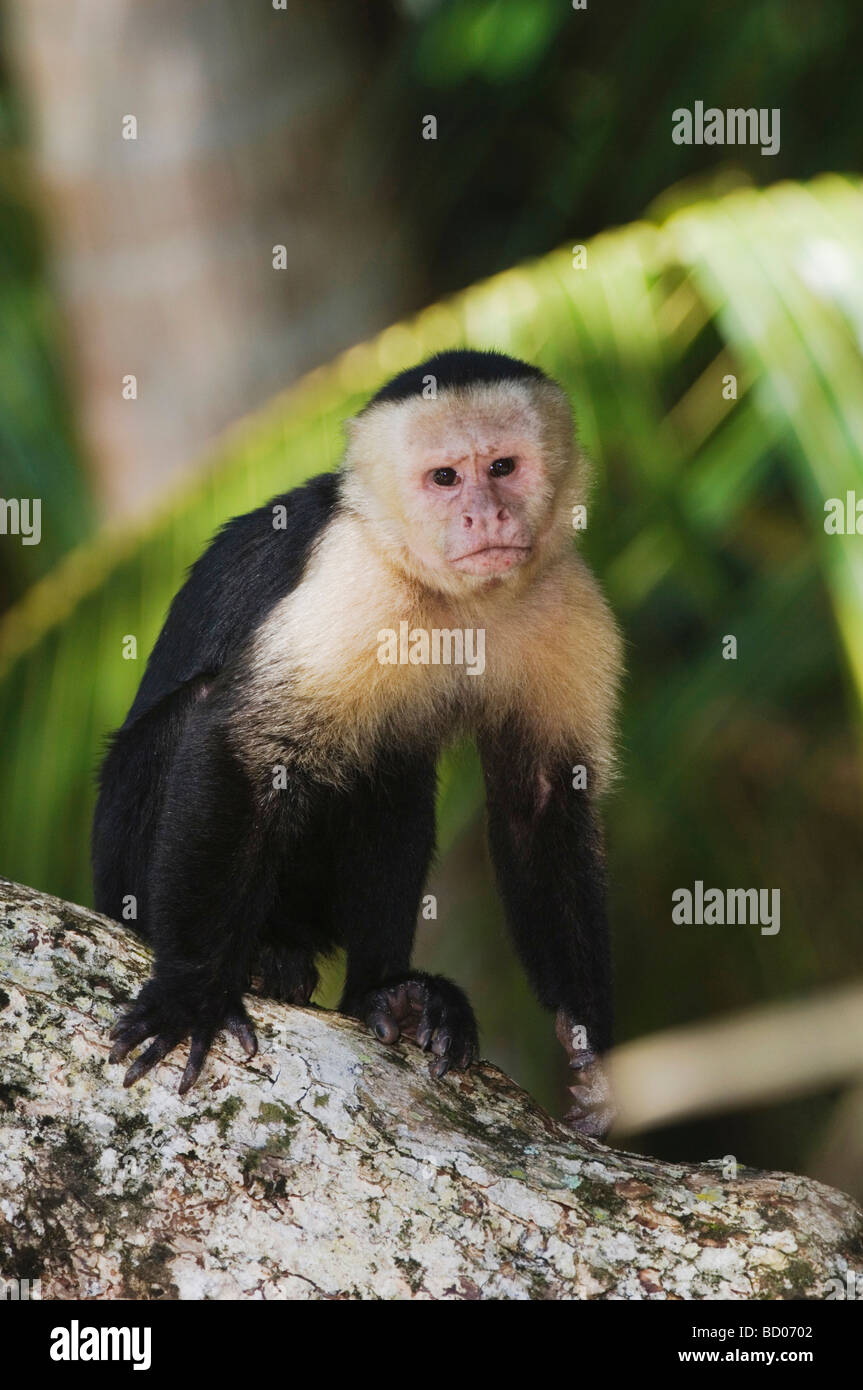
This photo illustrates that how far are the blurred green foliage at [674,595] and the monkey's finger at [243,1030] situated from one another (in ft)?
5.29

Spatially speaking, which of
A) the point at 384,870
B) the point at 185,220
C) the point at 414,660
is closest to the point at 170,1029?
the point at 384,870


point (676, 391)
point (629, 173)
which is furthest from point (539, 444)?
point (629, 173)

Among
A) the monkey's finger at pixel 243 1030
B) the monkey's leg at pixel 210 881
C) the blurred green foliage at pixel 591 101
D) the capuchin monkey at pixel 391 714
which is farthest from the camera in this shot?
the blurred green foliage at pixel 591 101

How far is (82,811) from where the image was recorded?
4.86 m

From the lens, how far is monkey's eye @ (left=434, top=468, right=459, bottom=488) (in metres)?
3.94

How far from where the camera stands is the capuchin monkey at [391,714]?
147 inches

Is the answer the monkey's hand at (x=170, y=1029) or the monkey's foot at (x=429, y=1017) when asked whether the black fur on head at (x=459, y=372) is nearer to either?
the monkey's foot at (x=429, y=1017)

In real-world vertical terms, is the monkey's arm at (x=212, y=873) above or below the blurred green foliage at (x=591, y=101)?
below

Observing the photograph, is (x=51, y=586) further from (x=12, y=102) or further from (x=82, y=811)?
(x=12, y=102)

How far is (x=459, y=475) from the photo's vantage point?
3.94 metres

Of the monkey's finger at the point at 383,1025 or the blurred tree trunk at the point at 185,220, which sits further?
the blurred tree trunk at the point at 185,220

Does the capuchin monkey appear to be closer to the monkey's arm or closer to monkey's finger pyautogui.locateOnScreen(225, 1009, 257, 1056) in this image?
the monkey's arm

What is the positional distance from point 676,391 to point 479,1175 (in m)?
4.69

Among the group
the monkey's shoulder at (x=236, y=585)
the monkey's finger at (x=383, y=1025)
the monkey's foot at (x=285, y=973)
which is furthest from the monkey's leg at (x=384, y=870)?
the monkey's shoulder at (x=236, y=585)
